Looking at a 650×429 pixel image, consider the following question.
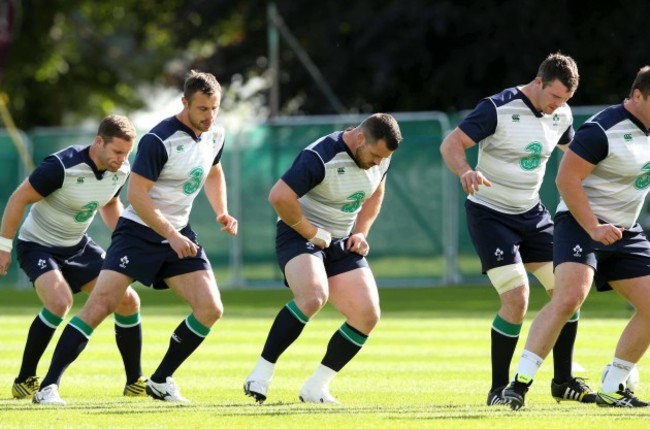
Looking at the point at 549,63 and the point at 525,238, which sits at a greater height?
the point at 549,63

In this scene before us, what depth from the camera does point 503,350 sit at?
948 centimetres

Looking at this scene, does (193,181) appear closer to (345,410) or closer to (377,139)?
(377,139)

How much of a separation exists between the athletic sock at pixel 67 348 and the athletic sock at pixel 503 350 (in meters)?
2.54

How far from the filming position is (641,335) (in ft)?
30.1

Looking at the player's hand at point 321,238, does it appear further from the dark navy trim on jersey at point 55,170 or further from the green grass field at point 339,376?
the dark navy trim on jersey at point 55,170

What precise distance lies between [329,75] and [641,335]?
65.4 ft

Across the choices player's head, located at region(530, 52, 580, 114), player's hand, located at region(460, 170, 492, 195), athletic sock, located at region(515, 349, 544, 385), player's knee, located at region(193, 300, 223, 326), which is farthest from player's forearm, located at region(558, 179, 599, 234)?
player's knee, located at region(193, 300, 223, 326)

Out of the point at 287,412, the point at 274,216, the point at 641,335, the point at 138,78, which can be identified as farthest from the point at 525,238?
the point at 138,78

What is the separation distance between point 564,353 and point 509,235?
866mm

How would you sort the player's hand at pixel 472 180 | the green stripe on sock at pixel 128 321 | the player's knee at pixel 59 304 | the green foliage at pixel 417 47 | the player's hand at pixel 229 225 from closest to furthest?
the player's hand at pixel 472 180 < the player's hand at pixel 229 225 < the player's knee at pixel 59 304 < the green stripe on sock at pixel 128 321 < the green foliage at pixel 417 47

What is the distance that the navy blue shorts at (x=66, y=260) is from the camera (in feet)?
33.9

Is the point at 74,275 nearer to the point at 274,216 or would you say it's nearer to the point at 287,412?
the point at 287,412

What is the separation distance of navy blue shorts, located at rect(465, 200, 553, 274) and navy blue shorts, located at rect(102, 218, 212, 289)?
5.77 ft

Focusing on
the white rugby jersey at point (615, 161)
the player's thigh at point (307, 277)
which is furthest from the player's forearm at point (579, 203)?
the player's thigh at point (307, 277)
